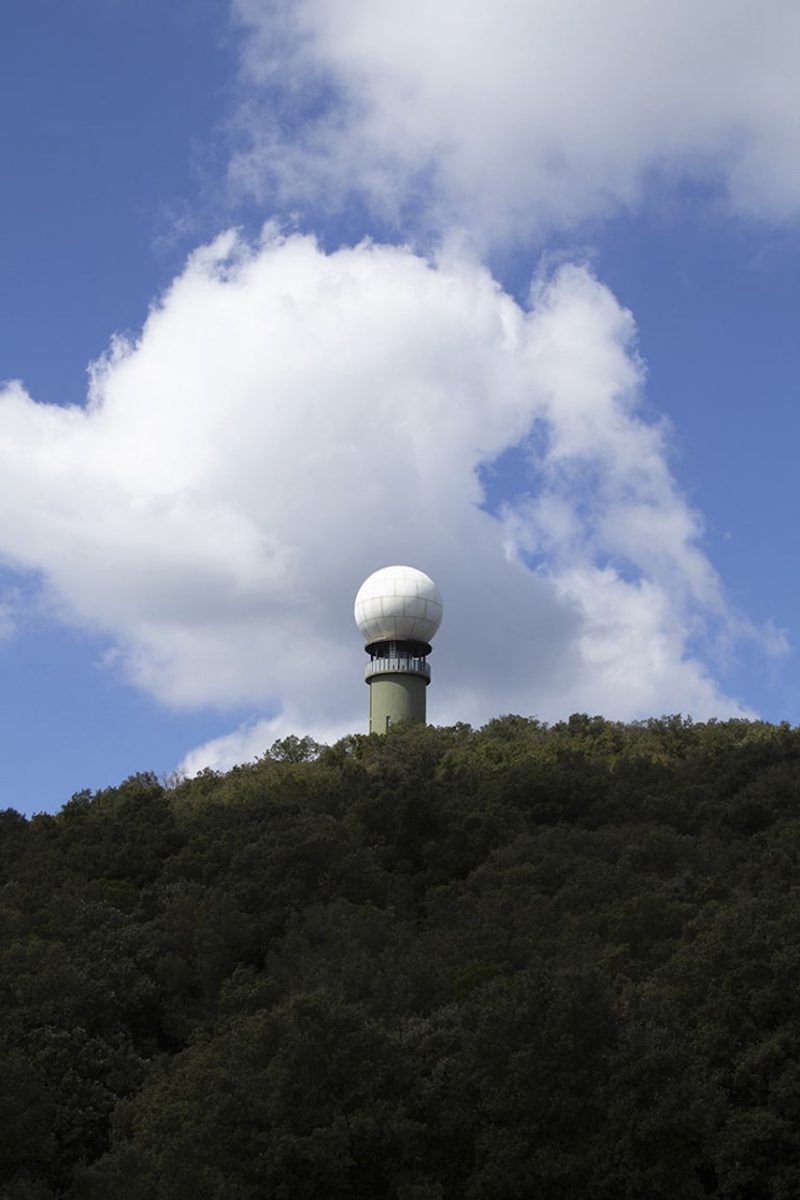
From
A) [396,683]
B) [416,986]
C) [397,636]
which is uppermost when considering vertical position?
[397,636]

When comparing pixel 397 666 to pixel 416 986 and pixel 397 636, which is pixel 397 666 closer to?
pixel 397 636

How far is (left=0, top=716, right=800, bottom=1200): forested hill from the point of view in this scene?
22125 mm

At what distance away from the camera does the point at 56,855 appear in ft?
145

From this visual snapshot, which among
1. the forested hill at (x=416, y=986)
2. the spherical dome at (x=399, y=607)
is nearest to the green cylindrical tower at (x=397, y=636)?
the spherical dome at (x=399, y=607)

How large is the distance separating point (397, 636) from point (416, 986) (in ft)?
105

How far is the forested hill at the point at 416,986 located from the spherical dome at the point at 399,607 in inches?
344

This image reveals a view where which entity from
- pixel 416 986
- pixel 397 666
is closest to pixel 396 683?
pixel 397 666

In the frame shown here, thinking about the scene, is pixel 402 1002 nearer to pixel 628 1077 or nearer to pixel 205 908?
pixel 628 1077

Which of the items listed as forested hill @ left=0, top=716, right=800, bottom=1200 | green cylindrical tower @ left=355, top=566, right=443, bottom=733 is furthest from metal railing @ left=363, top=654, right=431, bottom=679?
forested hill @ left=0, top=716, right=800, bottom=1200

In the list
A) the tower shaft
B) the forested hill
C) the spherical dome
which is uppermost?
the spherical dome

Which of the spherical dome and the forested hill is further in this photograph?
the spherical dome

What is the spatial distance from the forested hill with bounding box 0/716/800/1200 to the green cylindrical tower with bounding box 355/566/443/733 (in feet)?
→ 26.7

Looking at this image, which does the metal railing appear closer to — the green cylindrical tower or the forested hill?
the green cylindrical tower

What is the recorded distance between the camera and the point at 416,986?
28672 mm
